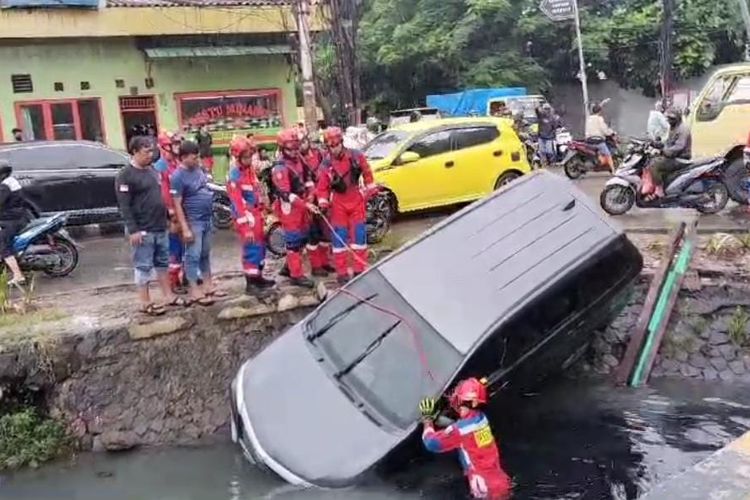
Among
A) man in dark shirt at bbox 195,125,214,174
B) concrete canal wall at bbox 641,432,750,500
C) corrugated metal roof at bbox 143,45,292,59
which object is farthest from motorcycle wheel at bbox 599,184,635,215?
concrete canal wall at bbox 641,432,750,500

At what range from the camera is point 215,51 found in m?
15.5

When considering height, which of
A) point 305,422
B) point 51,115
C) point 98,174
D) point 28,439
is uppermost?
point 51,115

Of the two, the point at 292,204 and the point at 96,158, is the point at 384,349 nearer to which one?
the point at 292,204

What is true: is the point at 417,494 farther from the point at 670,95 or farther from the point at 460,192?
the point at 670,95

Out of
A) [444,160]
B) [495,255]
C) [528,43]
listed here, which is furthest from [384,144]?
[528,43]

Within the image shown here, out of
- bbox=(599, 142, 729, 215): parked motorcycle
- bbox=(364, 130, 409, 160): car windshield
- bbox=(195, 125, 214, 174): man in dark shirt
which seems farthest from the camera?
bbox=(195, 125, 214, 174): man in dark shirt

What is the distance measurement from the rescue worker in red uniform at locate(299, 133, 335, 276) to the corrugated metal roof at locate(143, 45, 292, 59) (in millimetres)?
7815

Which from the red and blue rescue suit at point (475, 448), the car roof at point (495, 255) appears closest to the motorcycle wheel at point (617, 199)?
the car roof at point (495, 255)

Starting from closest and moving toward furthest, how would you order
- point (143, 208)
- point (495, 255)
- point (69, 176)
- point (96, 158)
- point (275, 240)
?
point (495, 255)
point (143, 208)
point (275, 240)
point (69, 176)
point (96, 158)

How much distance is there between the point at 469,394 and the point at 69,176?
8.36m

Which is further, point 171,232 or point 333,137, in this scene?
point 333,137

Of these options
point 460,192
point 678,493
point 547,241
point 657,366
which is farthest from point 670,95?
point 678,493

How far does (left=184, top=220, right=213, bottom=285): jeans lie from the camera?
725 centimetres

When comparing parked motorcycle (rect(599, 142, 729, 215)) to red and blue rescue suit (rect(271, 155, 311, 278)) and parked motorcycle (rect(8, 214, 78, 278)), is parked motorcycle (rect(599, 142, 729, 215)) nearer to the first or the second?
red and blue rescue suit (rect(271, 155, 311, 278))
